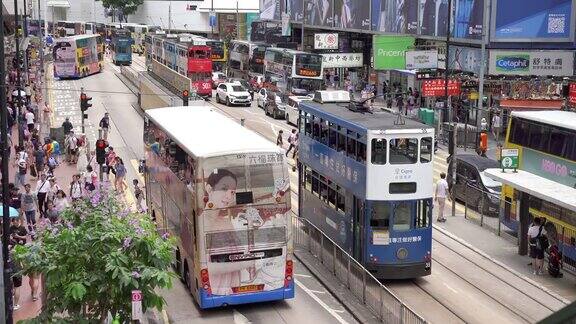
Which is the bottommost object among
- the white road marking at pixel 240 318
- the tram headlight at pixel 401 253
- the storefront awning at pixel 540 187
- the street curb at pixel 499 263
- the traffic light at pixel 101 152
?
the street curb at pixel 499 263

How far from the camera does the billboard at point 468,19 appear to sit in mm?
48000

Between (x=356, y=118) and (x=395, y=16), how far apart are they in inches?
1602

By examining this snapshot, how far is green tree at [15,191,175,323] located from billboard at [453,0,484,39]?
37.5m

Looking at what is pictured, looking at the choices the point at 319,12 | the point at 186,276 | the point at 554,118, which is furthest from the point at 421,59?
the point at 186,276

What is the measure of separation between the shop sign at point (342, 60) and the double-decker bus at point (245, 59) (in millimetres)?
8630

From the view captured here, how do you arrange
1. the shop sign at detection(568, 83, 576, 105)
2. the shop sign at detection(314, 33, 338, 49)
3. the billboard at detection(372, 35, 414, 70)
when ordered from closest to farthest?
1. the shop sign at detection(568, 83, 576, 105)
2. the billboard at detection(372, 35, 414, 70)
3. the shop sign at detection(314, 33, 338, 49)

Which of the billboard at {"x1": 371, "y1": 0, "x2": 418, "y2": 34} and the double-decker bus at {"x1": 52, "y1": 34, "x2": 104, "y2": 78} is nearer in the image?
the billboard at {"x1": 371, "y1": 0, "x2": 418, "y2": 34}

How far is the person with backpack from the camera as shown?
21453 millimetres

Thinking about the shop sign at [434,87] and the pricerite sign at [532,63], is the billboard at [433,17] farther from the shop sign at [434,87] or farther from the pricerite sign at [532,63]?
the shop sign at [434,87]

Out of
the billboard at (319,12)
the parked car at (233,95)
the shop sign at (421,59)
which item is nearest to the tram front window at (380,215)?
the shop sign at (421,59)

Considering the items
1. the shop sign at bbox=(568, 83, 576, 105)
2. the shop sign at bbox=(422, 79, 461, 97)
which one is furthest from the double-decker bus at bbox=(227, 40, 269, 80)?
the shop sign at bbox=(568, 83, 576, 105)

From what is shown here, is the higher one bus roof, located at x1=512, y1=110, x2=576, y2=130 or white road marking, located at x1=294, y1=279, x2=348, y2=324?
bus roof, located at x1=512, y1=110, x2=576, y2=130

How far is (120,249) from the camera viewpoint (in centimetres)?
1252

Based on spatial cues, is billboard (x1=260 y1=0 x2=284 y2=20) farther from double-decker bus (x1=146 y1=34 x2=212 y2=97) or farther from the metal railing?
the metal railing
